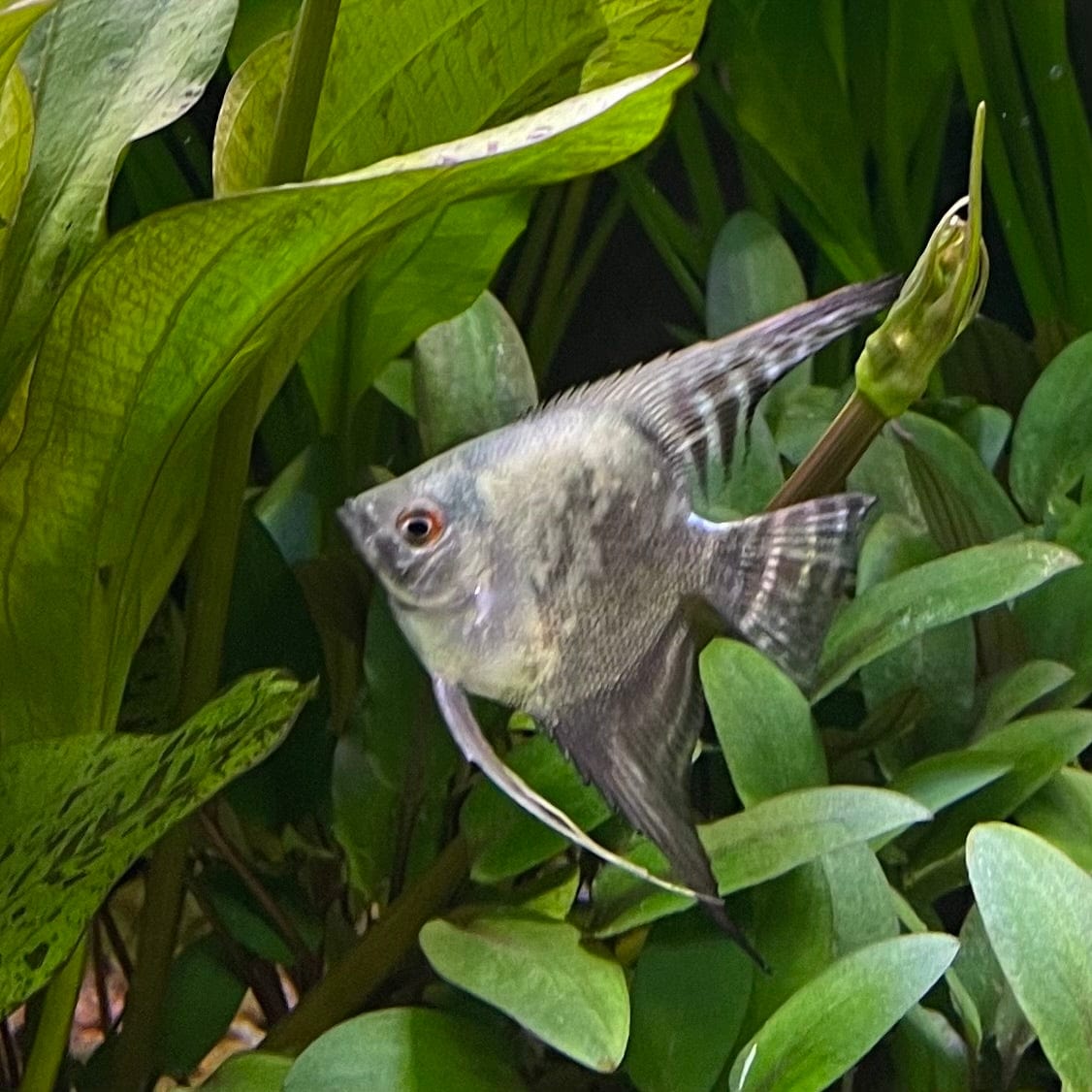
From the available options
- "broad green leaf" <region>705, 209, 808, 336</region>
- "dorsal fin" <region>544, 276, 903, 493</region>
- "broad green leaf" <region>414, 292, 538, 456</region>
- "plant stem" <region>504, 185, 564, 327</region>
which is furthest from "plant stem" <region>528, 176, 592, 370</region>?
"dorsal fin" <region>544, 276, 903, 493</region>

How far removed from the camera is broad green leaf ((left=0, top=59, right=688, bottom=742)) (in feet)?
1.38

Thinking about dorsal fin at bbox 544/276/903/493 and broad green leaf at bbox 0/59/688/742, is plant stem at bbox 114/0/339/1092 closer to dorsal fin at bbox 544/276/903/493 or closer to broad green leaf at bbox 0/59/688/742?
broad green leaf at bbox 0/59/688/742

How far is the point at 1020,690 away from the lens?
0.66 metres

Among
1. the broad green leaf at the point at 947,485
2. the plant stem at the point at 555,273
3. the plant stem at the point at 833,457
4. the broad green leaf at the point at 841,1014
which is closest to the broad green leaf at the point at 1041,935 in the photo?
the broad green leaf at the point at 841,1014

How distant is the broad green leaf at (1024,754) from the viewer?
0.61 metres

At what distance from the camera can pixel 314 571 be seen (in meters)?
0.69

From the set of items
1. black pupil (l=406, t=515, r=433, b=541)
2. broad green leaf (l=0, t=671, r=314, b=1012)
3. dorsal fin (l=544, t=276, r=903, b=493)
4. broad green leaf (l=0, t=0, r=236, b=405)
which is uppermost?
broad green leaf (l=0, t=0, r=236, b=405)

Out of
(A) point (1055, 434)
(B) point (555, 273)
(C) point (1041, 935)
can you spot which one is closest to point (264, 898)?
(C) point (1041, 935)

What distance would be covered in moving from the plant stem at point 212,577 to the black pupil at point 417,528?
147mm

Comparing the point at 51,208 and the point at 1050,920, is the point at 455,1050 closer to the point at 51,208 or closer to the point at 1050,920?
the point at 1050,920

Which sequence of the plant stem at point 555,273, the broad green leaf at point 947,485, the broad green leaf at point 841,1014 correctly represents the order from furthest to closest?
the plant stem at point 555,273
the broad green leaf at point 947,485
the broad green leaf at point 841,1014

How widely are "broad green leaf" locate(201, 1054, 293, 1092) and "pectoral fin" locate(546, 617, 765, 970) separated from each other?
0.18 meters

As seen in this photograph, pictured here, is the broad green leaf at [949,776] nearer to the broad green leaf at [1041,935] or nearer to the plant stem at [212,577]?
the broad green leaf at [1041,935]

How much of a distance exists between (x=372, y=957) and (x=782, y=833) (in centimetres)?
22
